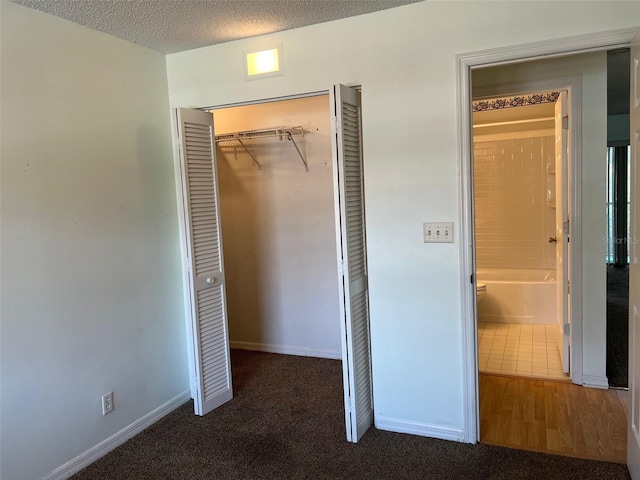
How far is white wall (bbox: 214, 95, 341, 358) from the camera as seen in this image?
151 inches

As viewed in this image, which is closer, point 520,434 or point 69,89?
point 69,89

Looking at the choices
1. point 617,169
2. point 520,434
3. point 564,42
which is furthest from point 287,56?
point 617,169

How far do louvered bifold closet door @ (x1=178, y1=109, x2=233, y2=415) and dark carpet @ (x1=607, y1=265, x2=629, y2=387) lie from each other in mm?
2701

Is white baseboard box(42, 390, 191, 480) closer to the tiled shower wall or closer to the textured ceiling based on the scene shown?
the textured ceiling

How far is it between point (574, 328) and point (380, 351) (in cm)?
147

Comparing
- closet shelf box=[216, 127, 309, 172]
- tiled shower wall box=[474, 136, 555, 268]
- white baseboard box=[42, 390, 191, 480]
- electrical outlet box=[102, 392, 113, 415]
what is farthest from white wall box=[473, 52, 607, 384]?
electrical outlet box=[102, 392, 113, 415]

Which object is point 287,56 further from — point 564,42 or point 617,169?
point 617,169

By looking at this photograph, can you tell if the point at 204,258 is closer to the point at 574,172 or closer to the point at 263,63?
the point at 263,63

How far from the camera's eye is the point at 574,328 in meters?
3.14

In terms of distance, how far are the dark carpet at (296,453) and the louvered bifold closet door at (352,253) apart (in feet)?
0.69

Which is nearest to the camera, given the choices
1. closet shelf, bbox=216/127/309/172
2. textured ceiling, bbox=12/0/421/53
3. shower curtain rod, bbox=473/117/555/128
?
textured ceiling, bbox=12/0/421/53

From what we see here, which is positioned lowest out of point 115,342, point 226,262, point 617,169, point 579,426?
point 579,426

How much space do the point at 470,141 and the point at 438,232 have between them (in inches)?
19.6

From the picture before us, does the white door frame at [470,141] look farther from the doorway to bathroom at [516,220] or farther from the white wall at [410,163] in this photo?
the doorway to bathroom at [516,220]
